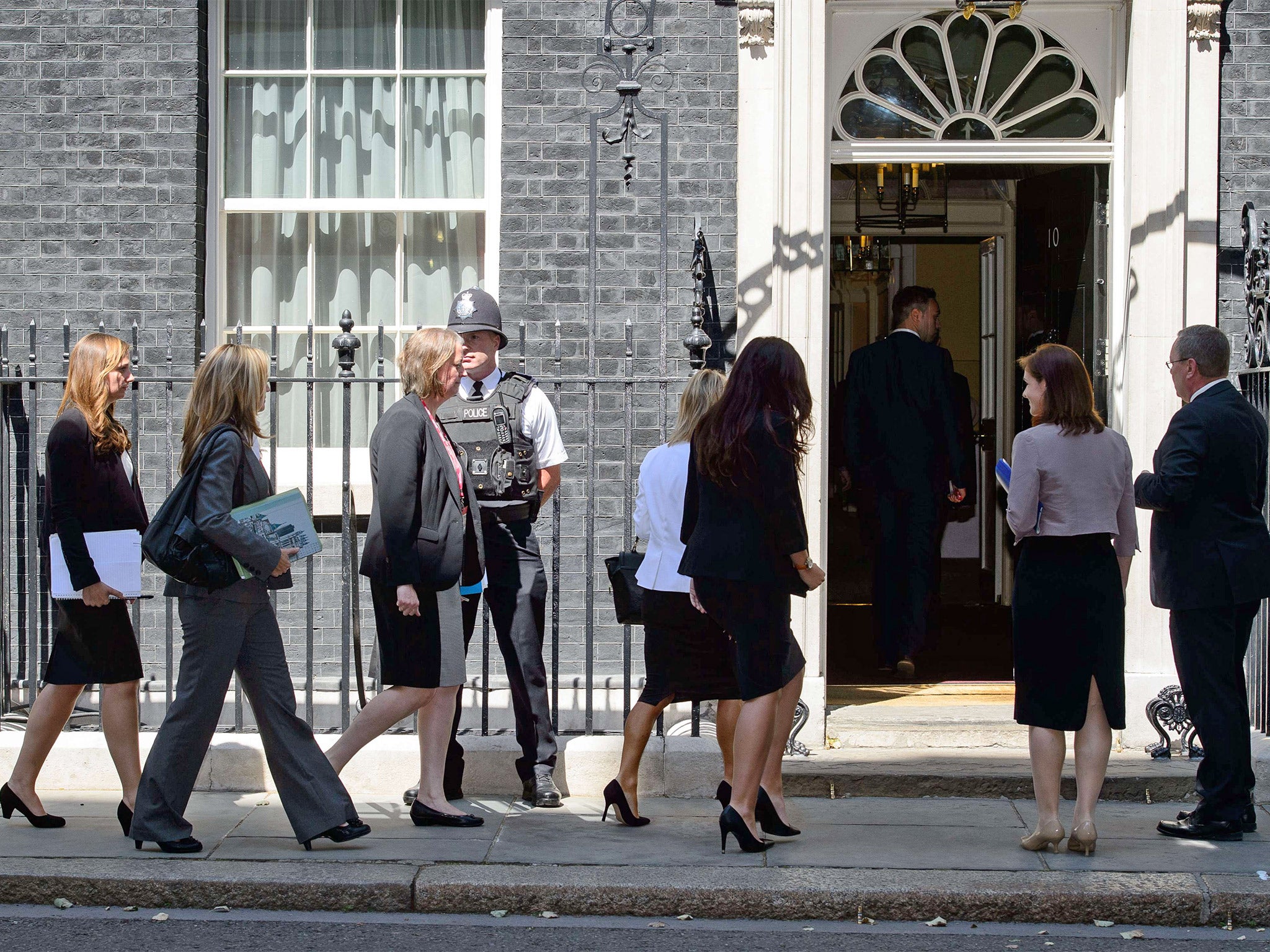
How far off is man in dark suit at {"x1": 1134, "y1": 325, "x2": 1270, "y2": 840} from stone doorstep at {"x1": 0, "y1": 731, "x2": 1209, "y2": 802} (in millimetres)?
735

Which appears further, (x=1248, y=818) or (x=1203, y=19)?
(x=1203, y=19)

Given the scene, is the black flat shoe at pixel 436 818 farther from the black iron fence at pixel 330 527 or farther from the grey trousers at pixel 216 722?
the black iron fence at pixel 330 527

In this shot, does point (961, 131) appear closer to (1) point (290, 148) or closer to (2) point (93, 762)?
(1) point (290, 148)

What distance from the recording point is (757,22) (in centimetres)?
711

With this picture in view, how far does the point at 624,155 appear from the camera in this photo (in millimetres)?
7352

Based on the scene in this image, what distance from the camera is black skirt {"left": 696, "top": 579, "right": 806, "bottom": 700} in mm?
5219

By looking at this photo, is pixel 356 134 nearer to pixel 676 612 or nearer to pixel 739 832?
pixel 676 612

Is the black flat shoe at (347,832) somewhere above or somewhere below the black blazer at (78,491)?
below

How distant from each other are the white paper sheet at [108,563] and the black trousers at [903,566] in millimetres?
4012

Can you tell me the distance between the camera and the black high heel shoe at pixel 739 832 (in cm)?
529

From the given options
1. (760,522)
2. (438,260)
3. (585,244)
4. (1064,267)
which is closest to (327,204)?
(438,260)

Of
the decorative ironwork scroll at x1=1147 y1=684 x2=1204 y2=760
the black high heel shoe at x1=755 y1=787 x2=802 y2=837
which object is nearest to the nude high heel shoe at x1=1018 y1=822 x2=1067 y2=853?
the black high heel shoe at x1=755 y1=787 x2=802 y2=837

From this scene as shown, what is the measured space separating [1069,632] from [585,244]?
3288 millimetres

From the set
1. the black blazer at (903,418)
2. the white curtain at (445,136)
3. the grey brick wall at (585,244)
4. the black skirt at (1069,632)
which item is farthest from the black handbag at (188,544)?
the black blazer at (903,418)
